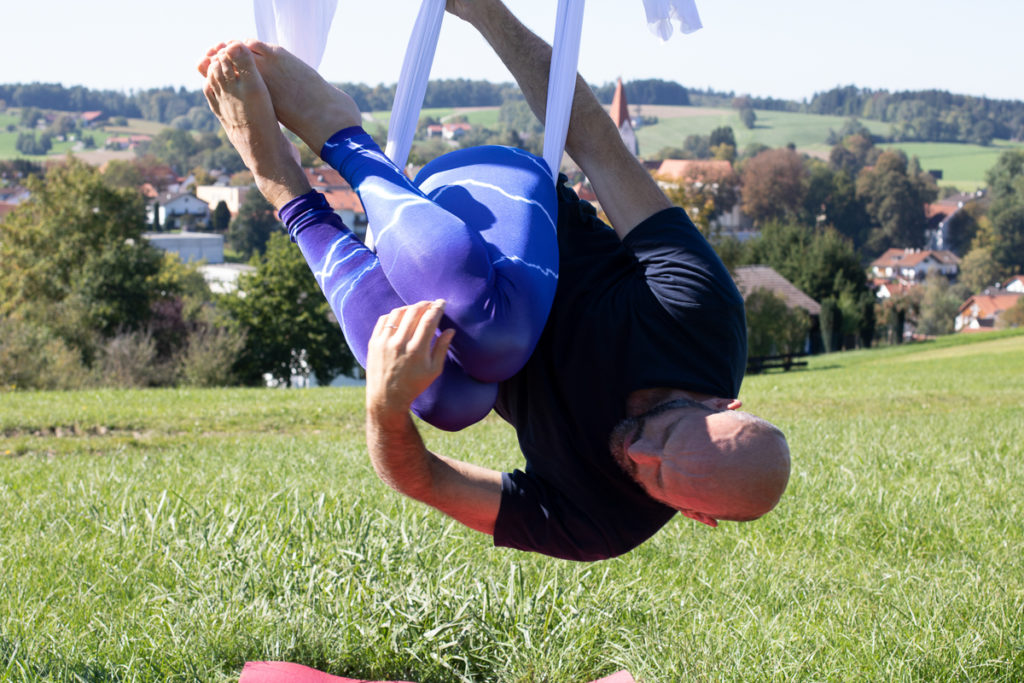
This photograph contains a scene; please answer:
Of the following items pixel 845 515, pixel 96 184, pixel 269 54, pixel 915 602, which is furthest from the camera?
pixel 96 184

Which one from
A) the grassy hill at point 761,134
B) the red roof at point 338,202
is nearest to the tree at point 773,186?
the grassy hill at point 761,134

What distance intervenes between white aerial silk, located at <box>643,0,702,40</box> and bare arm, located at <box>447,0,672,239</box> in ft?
1.25

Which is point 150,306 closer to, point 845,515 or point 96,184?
point 96,184

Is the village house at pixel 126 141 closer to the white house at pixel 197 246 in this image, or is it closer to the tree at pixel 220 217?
the tree at pixel 220 217

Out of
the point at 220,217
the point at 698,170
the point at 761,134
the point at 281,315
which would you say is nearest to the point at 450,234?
the point at 281,315

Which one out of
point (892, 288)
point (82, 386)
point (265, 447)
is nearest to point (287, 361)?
point (82, 386)

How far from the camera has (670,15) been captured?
2873mm

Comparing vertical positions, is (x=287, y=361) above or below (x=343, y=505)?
below

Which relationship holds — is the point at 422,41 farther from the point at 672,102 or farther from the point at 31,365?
the point at 672,102

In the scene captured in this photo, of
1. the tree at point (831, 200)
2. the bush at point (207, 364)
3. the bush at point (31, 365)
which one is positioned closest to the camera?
the bush at point (31, 365)

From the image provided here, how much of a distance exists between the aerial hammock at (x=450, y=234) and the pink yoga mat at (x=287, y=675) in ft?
3.82

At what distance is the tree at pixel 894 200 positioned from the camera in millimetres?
98562

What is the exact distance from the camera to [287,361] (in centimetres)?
3738

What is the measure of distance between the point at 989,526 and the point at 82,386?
16.5 m
